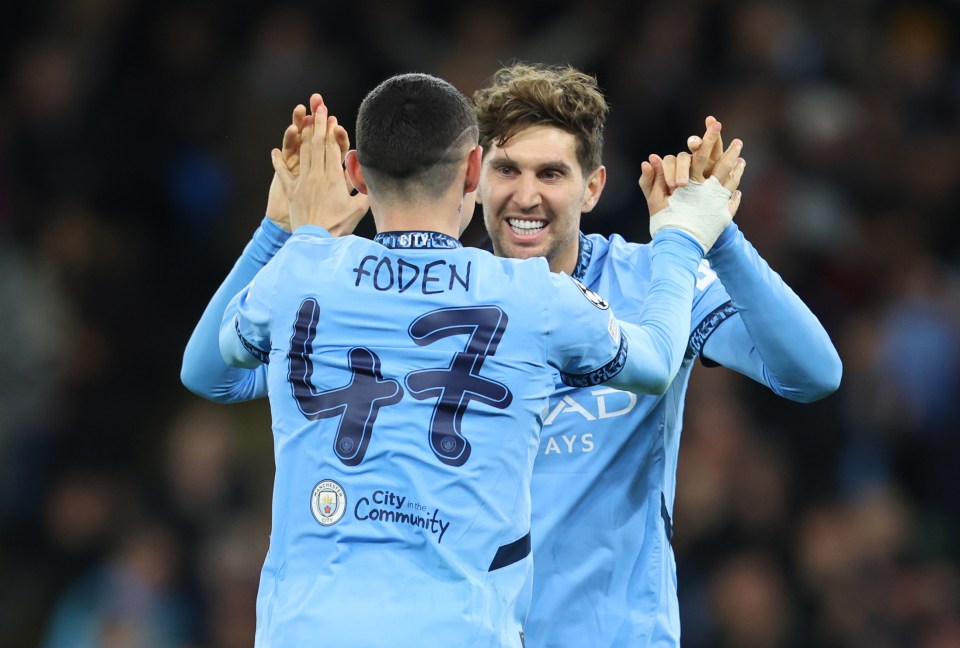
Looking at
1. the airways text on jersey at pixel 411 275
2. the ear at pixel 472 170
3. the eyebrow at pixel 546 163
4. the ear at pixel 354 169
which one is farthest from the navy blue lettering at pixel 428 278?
the eyebrow at pixel 546 163

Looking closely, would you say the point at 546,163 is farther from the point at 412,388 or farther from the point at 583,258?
the point at 412,388

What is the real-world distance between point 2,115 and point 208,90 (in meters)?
1.50

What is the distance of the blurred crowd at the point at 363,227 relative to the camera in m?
9.17

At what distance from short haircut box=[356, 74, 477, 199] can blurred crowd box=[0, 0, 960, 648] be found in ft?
17.8

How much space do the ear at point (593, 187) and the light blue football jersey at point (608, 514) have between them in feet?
1.76

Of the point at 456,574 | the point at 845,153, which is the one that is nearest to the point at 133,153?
the point at 845,153

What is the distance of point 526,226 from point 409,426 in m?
1.56

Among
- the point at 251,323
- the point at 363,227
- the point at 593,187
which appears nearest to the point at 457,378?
the point at 251,323

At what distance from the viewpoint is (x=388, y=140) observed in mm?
3660

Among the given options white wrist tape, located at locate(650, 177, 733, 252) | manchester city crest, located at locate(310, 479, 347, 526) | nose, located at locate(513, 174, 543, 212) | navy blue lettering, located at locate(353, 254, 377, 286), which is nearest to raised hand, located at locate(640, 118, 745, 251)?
white wrist tape, located at locate(650, 177, 733, 252)

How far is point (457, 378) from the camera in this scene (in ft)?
11.5

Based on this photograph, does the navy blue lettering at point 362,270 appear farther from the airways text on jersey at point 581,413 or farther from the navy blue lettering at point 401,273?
the airways text on jersey at point 581,413

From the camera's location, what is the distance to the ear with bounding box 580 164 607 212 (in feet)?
16.6

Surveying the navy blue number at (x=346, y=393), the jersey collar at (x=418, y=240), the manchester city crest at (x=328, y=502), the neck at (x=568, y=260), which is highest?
the neck at (x=568, y=260)
